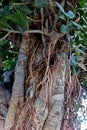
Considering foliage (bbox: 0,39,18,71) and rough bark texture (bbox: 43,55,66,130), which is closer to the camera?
rough bark texture (bbox: 43,55,66,130)

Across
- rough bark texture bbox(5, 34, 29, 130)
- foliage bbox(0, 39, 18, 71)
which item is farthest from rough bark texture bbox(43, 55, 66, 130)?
foliage bbox(0, 39, 18, 71)

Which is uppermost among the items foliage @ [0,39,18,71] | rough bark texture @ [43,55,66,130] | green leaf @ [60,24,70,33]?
green leaf @ [60,24,70,33]

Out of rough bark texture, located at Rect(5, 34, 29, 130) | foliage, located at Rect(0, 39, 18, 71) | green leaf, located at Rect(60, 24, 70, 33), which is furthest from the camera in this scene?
foliage, located at Rect(0, 39, 18, 71)

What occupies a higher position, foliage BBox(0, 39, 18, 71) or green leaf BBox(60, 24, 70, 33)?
green leaf BBox(60, 24, 70, 33)

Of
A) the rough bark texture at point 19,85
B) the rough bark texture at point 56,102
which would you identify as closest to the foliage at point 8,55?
the rough bark texture at point 19,85

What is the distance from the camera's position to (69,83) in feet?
3.25

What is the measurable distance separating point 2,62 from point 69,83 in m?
0.32

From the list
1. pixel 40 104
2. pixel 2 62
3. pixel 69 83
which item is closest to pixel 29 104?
pixel 40 104

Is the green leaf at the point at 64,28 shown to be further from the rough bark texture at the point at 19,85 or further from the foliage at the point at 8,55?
the foliage at the point at 8,55

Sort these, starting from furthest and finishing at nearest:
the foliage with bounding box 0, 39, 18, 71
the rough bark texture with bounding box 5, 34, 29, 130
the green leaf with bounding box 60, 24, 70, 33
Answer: the foliage with bounding box 0, 39, 18, 71 → the rough bark texture with bounding box 5, 34, 29, 130 → the green leaf with bounding box 60, 24, 70, 33

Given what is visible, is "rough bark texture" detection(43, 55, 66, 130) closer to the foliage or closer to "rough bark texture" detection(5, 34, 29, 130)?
"rough bark texture" detection(5, 34, 29, 130)

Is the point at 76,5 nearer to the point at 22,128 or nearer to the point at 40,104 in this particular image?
the point at 40,104

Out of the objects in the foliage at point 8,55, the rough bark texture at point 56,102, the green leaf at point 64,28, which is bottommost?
the rough bark texture at point 56,102

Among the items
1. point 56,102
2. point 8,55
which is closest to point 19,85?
point 56,102
